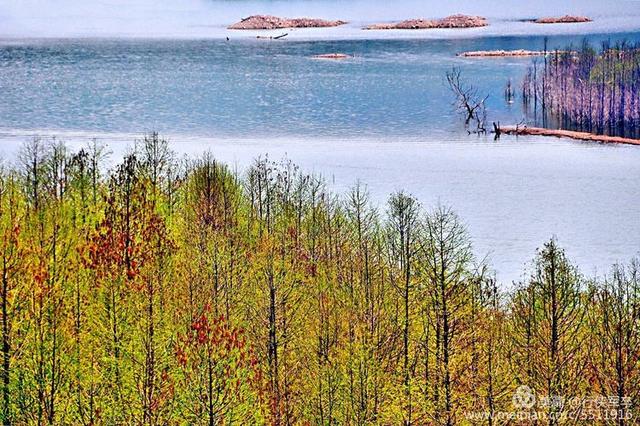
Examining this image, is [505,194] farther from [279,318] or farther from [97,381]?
[97,381]

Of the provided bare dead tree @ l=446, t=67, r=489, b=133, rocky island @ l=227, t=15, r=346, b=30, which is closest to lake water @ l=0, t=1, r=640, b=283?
bare dead tree @ l=446, t=67, r=489, b=133

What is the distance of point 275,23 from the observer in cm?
13575

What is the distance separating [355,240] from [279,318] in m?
8.06

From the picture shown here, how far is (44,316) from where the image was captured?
2353 centimetres

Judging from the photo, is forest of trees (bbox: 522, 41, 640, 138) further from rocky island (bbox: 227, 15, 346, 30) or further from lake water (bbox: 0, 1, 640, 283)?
rocky island (bbox: 227, 15, 346, 30)

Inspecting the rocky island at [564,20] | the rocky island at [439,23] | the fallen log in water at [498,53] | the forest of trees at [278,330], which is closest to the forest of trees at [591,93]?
the fallen log in water at [498,53]

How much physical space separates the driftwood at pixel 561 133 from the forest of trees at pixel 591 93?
161 cm

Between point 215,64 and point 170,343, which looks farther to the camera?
point 215,64

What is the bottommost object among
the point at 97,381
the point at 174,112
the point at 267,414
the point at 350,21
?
the point at 267,414

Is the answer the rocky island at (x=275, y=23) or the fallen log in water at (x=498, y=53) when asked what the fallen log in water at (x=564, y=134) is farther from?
the rocky island at (x=275, y=23)

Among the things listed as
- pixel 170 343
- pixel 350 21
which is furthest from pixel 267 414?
pixel 350 21

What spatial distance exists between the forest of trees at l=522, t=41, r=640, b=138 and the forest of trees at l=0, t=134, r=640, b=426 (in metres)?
35.7

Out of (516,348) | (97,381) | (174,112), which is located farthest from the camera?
(174,112)

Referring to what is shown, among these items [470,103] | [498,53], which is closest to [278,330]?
[470,103]
